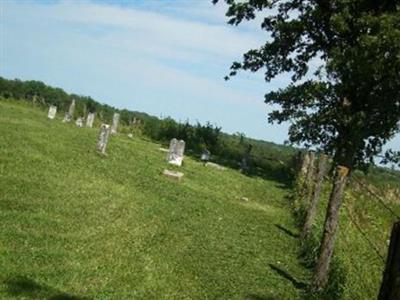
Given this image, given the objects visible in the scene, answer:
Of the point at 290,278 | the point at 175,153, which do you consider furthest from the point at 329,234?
the point at 175,153

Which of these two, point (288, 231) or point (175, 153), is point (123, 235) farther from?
point (175, 153)

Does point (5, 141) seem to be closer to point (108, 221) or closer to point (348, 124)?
point (108, 221)

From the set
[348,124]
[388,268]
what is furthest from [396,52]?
[388,268]

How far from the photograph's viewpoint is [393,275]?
4.62m

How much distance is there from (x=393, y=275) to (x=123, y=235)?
1022cm

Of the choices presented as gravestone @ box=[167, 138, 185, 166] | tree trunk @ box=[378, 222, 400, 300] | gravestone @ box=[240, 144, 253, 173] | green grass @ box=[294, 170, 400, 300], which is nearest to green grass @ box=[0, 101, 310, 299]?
green grass @ box=[294, 170, 400, 300]

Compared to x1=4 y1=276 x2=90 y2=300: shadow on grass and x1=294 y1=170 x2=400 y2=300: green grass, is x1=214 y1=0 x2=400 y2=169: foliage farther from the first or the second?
x1=4 y1=276 x2=90 y2=300: shadow on grass

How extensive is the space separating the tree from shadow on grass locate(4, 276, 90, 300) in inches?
636

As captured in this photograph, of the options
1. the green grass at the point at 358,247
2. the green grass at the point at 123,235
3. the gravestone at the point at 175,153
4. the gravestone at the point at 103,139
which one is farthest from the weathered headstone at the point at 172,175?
the green grass at the point at 358,247

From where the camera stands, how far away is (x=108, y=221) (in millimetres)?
15180

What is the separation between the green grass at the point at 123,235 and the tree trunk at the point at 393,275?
6199 mm

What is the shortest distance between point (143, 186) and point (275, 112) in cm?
1267

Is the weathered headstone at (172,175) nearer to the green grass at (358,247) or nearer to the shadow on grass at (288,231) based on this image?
the green grass at (358,247)

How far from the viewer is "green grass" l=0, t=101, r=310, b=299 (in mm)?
10875
